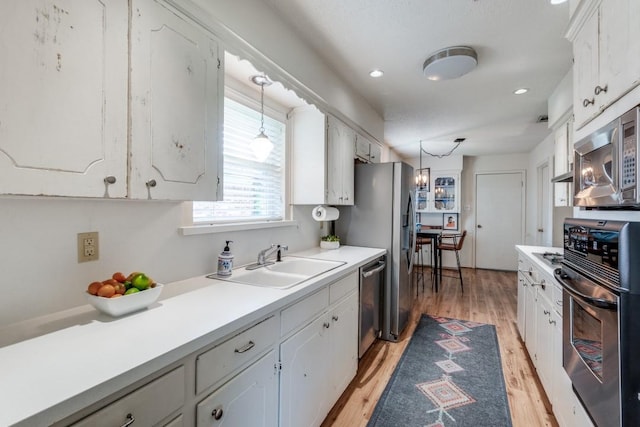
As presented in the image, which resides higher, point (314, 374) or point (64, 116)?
point (64, 116)

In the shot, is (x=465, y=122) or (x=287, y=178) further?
(x=465, y=122)

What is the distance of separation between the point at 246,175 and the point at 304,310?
1130 millimetres

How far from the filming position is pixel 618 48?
116cm

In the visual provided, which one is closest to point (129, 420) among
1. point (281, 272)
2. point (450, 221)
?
point (281, 272)

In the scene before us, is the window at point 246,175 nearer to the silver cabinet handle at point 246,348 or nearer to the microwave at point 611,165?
the silver cabinet handle at point 246,348

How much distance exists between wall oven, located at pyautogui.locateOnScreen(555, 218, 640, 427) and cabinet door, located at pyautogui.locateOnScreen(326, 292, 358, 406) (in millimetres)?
1197

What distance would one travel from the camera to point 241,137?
6.97 ft

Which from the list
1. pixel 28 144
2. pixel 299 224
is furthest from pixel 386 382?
pixel 28 144

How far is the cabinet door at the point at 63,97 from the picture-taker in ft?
2.53

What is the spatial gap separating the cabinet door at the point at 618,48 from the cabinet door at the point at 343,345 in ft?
5.64

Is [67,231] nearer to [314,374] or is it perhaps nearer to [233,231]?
[233,231]

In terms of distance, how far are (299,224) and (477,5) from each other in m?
2.01

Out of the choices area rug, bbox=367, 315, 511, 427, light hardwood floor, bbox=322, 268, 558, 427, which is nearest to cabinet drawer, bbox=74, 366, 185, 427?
light hardwood floor, bbox=322, 268, 558, 427

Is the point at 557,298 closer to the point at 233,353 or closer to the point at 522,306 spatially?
the point at 522,306
